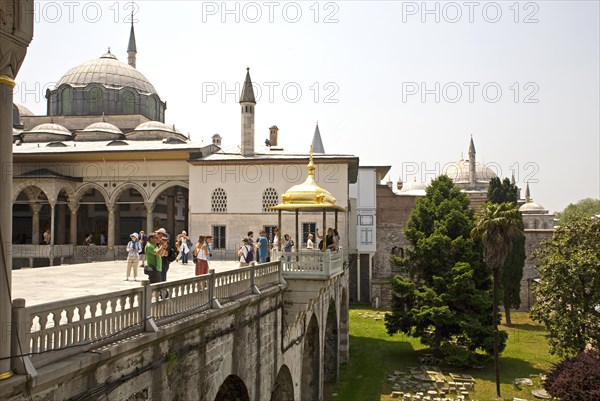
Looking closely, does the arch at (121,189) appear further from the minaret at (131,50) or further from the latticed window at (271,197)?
the minaret at (131,50)

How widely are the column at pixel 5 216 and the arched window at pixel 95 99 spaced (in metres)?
38.1

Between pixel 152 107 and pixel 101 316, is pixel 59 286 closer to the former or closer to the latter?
pixel 101 316

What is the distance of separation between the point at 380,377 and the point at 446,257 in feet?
24.0

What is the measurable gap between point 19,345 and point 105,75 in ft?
131

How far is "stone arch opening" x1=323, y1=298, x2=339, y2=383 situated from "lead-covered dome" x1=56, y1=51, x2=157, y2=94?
87.5 ft

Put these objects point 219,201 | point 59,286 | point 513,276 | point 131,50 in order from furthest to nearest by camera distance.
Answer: point 131,50 → point 513,276 → point 219,201 → point 59,286

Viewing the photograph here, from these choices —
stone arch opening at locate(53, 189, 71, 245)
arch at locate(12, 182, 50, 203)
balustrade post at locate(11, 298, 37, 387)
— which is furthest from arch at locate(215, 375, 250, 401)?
stone arch opening at locate(53, 189, 71, 245)

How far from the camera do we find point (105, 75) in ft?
135

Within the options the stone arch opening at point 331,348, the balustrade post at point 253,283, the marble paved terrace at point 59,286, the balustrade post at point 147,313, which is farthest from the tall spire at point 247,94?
the balustrade post at point 147,313

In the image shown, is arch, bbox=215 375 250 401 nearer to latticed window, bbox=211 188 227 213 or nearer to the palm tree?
the palm tree

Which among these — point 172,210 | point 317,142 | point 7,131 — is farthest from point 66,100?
point 7,131

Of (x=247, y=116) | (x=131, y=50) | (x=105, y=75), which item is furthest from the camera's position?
(x=131, y=50)

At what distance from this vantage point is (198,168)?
28281mm

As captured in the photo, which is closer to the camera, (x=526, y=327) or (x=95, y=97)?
(x=526, y=327)
